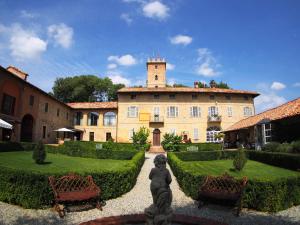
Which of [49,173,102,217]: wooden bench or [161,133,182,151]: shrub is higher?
[161,133,182,151]: shrub

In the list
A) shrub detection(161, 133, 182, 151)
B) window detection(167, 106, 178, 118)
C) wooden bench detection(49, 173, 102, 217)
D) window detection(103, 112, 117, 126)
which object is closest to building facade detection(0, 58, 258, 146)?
window detection(167, 106, 178, 118)

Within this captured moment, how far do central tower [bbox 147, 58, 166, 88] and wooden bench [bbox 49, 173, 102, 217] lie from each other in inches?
1357

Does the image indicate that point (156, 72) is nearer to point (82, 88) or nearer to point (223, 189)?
point (82, 88)

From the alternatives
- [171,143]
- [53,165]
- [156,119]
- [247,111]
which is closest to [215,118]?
[247,111]

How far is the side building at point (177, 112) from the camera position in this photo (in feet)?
104

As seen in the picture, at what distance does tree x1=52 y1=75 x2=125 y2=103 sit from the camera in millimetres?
48312

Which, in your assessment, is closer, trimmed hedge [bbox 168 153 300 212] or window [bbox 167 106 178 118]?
trimmed hedge [bbox 168 153 300 212]

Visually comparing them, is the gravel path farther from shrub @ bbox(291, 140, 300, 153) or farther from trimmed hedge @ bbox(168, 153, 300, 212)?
shrub @ bbox(291, 140, 300, 153)

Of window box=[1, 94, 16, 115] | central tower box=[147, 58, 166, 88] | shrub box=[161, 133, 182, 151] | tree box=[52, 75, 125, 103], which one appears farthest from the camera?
tree box=[52, 75, 125, 103]

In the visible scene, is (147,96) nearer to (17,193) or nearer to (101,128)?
(101,128)

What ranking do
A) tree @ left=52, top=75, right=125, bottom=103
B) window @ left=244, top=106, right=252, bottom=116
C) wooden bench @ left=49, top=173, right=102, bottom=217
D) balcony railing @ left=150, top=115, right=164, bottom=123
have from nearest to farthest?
1. wooden bench @ left=49, top=173, right=102, bottom=217
2. balcony railing @ left=150, top=115, right=164, bottom=123
3. window @ left=244, top=106, right=252, bottom=116
4. tree @ left=52, top=75, right=125, bottom=103

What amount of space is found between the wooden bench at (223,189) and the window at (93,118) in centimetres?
2911

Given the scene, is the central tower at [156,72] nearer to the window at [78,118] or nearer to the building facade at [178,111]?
the building facade at [178,111]

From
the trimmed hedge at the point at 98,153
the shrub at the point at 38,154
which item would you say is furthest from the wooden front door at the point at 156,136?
the shrub at the point at 38,154
